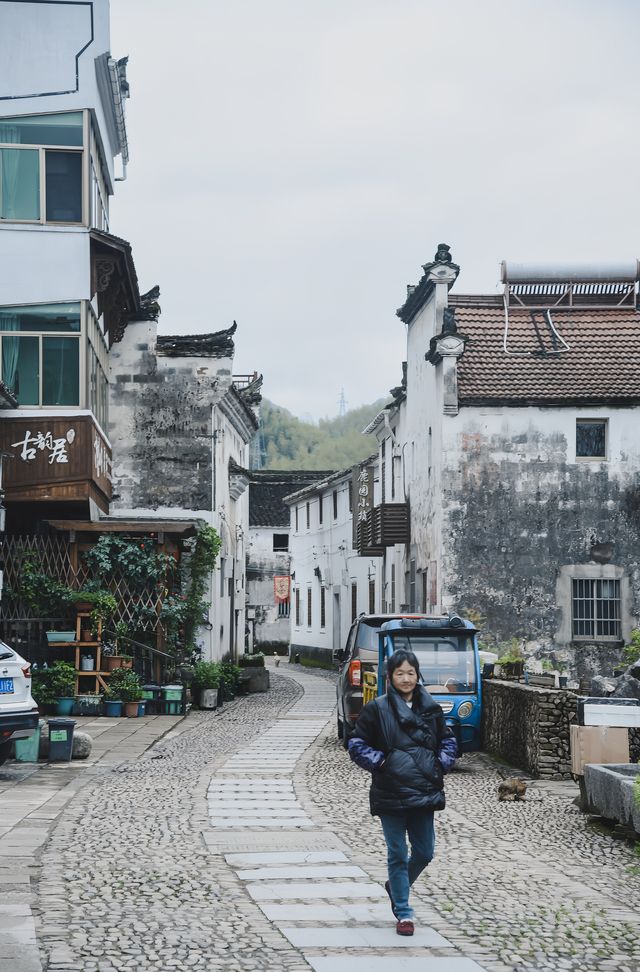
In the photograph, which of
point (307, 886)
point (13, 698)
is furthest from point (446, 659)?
point (307, 886)

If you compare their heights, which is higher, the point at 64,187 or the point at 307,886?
the point at 64,187

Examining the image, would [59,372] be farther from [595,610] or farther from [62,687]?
[595,610]

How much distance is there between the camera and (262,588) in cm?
6725

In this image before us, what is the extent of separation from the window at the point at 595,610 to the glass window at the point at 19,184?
43.4 ft

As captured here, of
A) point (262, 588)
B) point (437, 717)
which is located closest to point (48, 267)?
point (437, 717)

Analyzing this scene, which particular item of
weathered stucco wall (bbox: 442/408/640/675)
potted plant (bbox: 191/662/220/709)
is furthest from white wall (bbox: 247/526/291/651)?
potted plant (bbox: 191/662/220/709)

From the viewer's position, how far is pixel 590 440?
27.6m

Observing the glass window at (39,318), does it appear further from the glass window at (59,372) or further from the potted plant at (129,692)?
the potted plant at (129,692)

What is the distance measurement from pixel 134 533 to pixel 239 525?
14.7 meters

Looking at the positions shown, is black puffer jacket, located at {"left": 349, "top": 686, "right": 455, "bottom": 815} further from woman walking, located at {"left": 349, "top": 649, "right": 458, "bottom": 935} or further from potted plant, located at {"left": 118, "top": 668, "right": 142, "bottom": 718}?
potted plant, located at {"left": 118, "top": 668, "right": 142, "bottom": 718}

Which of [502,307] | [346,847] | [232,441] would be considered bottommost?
[346,847]

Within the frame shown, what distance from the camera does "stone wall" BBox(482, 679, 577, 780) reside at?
49.5ft

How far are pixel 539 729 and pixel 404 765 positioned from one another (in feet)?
26.7

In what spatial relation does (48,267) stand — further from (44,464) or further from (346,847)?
(346,847)
